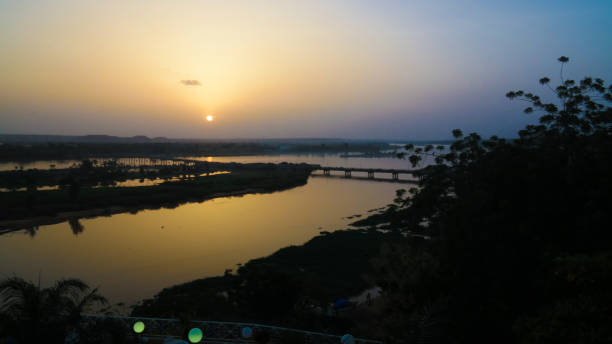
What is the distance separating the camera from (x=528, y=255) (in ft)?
22.5

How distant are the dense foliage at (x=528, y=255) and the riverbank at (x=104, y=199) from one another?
25.7 metres

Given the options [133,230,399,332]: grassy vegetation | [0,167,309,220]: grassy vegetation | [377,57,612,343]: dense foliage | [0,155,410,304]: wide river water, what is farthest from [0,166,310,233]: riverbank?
[377,57,612,343]: dense foliage

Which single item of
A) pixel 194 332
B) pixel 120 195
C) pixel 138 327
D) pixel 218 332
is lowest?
pixel 120 195

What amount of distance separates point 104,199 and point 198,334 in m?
29.6

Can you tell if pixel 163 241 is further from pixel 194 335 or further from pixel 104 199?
pixel 194 335

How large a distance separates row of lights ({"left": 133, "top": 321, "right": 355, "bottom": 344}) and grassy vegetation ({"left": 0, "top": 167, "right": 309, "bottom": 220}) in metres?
24.8

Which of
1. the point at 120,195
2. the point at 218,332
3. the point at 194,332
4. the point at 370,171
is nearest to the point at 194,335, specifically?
the point at 194,332

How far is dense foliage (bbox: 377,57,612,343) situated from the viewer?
204 inches

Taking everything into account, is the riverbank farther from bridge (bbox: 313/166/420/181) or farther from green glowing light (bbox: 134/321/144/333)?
green glowing light (bbox: 134/321/144/333)

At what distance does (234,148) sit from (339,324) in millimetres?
122079

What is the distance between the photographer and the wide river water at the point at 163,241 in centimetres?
1595

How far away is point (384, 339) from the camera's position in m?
6.34

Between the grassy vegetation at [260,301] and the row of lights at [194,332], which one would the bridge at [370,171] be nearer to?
the grassy vegetation at [260,301]

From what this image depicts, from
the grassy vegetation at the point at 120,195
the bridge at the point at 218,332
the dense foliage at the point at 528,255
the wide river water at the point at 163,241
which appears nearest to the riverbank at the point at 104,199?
Result: the grassy vegetation at the point at 120,195
